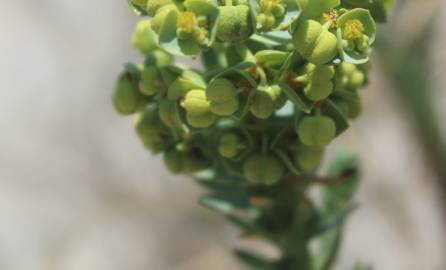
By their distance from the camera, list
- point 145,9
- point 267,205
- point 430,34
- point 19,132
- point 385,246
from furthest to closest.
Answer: point 19,132 < point 385,246 < point 430,34 < point 267,205 < point 145,9

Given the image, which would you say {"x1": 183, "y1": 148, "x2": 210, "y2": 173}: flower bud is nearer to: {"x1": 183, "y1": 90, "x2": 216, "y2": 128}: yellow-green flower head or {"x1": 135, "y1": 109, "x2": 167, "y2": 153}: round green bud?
{"x1": 135, "y1": 109, "x2": 167, "y2": 153}: round green bud

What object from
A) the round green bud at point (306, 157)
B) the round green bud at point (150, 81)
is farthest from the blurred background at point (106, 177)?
the round green bud at point (150, 81)

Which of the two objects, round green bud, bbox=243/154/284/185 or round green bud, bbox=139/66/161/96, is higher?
round green bud, bbox=139/66/161/96

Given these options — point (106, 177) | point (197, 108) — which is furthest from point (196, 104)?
point (106, 177)

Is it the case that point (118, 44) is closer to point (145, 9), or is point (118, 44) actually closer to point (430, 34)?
point (430, 34)

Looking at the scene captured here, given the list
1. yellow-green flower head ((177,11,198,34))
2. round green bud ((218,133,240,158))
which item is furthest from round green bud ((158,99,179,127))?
yellow-green flower head ((177,11,198,34))

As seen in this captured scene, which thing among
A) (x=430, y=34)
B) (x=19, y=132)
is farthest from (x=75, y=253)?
(x=430, y=34)

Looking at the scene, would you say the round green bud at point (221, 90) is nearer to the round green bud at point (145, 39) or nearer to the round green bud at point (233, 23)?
the round green bud at point (233, 23)
